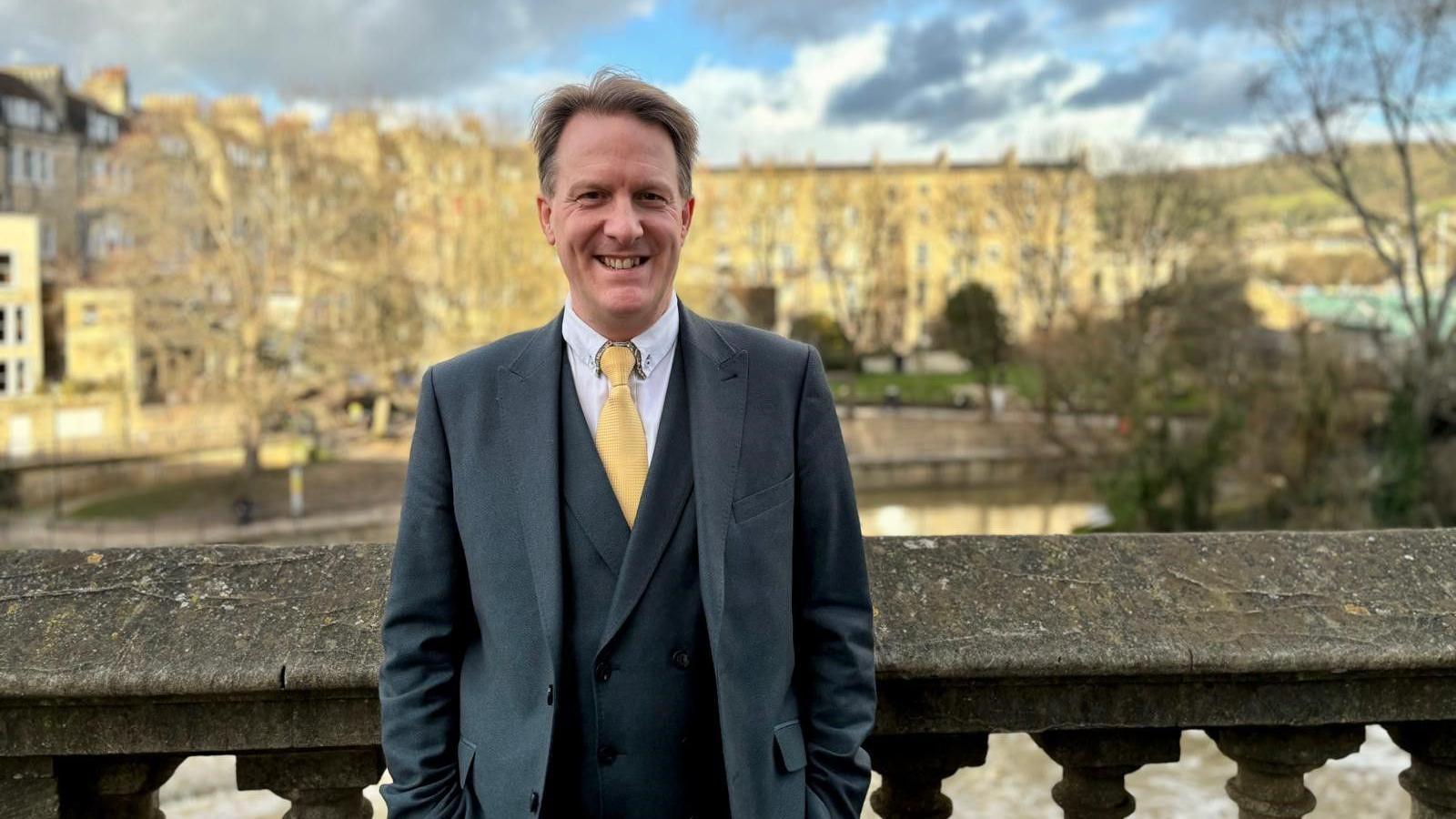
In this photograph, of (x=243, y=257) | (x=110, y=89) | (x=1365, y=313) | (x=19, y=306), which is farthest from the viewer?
(x=110, y=89)

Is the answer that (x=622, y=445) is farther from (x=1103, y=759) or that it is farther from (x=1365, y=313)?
(x=1365, y=313)

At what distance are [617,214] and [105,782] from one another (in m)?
1.54

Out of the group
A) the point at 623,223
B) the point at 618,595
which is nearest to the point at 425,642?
the point at 618,595

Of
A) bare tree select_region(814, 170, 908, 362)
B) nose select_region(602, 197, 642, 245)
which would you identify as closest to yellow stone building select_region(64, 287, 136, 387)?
bare tree select_region(814, 170, 908, 362)

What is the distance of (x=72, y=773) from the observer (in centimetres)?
225

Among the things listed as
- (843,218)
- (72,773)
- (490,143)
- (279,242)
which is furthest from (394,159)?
(72,773)

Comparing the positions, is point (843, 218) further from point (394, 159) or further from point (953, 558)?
point (953, 558)

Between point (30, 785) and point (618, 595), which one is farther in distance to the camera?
point (30, 785)

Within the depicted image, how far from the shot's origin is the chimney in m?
60.0

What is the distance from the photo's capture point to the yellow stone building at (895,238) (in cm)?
5619

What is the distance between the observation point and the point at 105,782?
2.27 m

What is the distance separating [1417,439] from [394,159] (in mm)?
32076

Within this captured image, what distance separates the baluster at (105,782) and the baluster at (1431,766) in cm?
258

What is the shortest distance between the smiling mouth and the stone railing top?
2.76 ft
